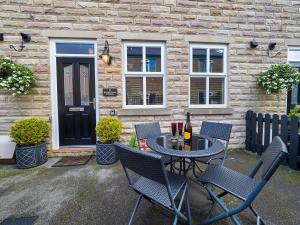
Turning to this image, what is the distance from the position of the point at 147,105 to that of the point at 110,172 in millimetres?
1846

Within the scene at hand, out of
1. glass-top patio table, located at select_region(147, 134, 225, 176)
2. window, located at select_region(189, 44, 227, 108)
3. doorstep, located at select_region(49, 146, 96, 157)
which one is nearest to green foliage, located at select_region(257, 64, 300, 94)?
window, located at select_region(189, 44, 227, 108)

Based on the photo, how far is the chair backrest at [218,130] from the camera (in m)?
2.91

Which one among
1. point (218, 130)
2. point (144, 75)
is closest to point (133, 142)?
point (144, 75)

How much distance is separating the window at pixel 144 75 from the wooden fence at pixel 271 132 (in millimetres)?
2258

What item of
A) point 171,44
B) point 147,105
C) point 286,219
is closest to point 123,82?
point 147,105

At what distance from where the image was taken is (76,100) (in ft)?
14.3

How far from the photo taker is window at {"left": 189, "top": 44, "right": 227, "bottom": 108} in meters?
4.59

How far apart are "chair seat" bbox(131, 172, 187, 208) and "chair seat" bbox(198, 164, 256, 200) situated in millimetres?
280

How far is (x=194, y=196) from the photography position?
2539 mm

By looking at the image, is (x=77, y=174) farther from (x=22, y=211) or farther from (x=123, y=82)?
(x=123, y=82)

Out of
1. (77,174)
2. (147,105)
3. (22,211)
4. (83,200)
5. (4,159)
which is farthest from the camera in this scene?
(147,105)

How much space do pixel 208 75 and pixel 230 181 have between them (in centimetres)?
319

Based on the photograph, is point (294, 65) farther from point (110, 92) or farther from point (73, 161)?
point (73, 161)

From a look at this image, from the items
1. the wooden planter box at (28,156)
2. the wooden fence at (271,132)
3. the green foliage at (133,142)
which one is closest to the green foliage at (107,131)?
the green foliage at (133,142)
